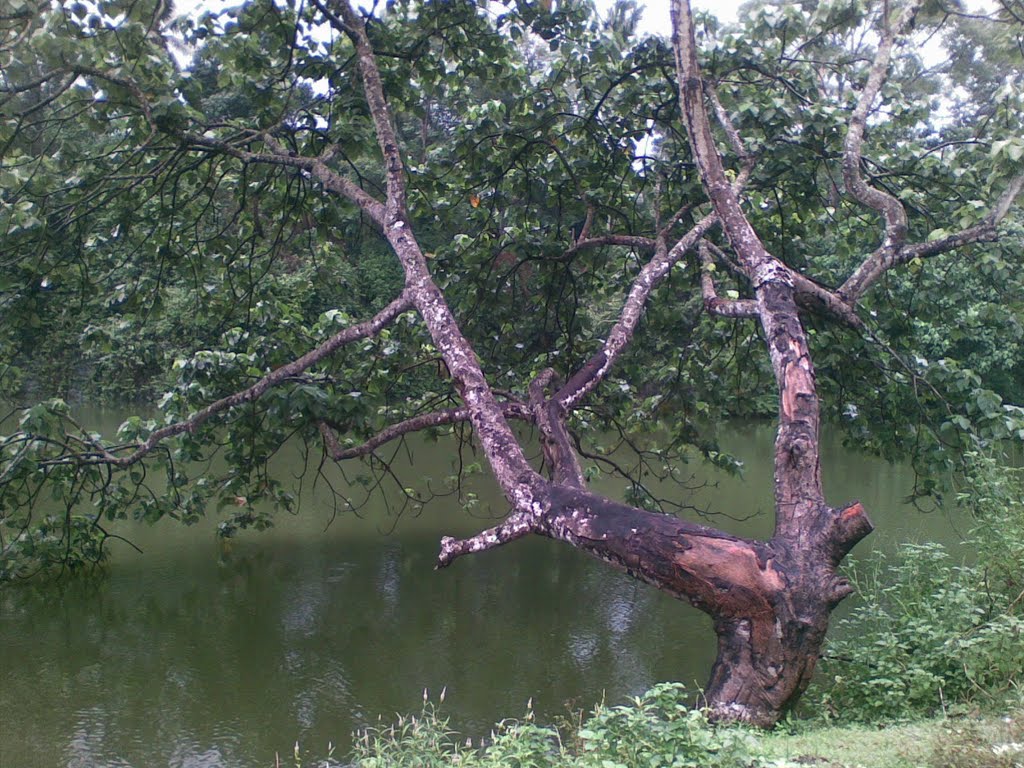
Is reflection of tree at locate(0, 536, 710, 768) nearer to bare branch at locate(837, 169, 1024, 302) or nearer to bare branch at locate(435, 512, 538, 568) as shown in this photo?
bare branch at locate(435, 512, 538, 568)

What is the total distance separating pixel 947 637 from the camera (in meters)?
4.85

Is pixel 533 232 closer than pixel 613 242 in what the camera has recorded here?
No

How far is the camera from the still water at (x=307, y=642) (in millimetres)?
5840

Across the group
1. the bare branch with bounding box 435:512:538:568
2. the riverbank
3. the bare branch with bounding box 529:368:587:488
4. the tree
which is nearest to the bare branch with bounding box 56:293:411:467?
the tree

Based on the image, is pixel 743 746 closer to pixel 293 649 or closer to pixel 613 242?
pixel 613 242

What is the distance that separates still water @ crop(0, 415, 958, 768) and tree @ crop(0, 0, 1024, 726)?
984mm

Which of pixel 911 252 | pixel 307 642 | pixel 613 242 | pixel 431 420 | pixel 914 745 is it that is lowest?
pixel 914 745

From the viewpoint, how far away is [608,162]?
816cm

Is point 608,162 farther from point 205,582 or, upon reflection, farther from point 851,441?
point 205,582

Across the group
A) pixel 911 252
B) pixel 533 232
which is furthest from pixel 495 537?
pixel 533 232

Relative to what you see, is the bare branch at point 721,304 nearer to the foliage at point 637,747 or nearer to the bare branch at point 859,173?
the bare branch at point 859,173

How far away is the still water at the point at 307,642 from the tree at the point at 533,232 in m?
0.98

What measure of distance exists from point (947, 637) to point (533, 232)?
4754 mm

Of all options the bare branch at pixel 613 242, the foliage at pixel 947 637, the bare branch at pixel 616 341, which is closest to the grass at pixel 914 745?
the foliage at pixel 947 637
